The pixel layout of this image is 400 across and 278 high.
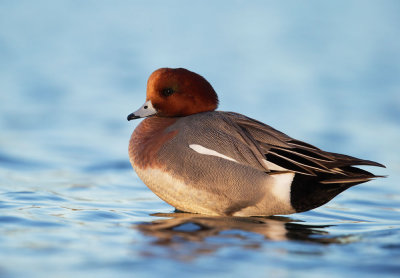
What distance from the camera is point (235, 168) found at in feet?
17.4

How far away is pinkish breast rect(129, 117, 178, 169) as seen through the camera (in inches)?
212

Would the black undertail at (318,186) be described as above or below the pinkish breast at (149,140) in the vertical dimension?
below

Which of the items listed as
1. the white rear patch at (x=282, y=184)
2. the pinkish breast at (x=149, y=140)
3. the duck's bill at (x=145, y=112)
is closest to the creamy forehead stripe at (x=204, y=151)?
the pinkish breast at (x=149, y=140)

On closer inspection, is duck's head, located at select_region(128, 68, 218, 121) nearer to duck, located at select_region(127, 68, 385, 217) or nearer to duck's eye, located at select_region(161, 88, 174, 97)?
duck's eye, located at select_region(161, 88, 174, 97)

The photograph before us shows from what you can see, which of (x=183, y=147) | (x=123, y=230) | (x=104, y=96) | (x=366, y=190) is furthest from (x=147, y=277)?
(x=104, y=96)

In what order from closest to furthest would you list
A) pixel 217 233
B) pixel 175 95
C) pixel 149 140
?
pixel 217 233
pixel 149 140
pixel 175 95

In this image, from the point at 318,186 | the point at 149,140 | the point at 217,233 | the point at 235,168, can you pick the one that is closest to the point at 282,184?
the point at 318,186

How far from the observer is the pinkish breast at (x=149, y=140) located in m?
5.39

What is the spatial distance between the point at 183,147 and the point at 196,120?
34cm

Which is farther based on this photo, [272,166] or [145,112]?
[145,112]

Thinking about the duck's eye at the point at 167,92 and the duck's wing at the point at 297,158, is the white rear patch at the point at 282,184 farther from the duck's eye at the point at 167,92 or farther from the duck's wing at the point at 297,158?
the duck's eye at the point at 167,92

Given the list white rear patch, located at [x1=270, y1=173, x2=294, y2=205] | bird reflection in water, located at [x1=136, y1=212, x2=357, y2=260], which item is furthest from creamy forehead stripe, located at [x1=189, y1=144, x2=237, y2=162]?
bird reflection in water, located at [x1=136, y1=212, x2=357, y2=260]

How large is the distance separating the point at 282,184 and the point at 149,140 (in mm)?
1129

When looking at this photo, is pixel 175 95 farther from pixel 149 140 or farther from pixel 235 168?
pixel 235 168
